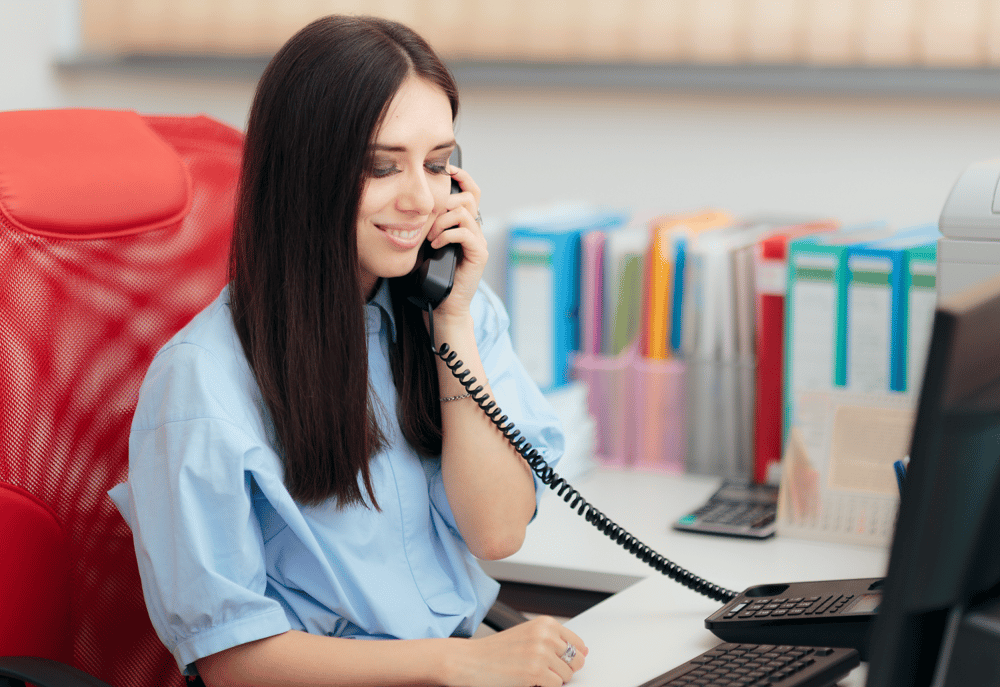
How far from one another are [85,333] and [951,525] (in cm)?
95

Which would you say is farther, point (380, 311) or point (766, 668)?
point (380, 311)

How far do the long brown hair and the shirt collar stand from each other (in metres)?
0.10

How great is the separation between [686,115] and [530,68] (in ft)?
1.18

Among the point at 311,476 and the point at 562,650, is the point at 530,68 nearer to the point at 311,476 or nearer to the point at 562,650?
the point at 311,476

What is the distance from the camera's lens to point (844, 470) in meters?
1.41

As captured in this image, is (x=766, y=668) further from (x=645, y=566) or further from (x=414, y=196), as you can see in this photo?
(x=414, y=196)

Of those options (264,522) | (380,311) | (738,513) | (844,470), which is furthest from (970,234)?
(264,522)

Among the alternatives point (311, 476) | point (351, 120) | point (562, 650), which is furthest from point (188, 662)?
point (351, 120)

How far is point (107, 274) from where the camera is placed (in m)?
1.18

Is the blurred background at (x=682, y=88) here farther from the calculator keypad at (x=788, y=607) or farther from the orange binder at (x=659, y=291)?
the calculator keypad at (x=788, y=607)

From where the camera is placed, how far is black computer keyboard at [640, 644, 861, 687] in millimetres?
830

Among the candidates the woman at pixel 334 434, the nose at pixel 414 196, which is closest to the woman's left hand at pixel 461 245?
the woman at pixel 334 434

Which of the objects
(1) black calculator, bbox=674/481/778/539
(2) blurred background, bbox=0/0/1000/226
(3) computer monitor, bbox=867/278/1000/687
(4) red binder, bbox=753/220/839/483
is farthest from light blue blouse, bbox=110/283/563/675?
(2) blurred background, bbox=0/0/1000/226

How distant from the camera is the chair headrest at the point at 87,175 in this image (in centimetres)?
112
